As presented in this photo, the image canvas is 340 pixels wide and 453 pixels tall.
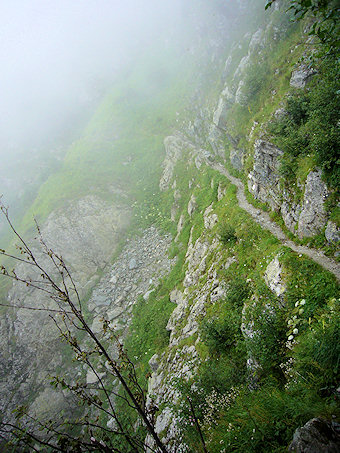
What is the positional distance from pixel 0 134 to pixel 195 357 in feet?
255

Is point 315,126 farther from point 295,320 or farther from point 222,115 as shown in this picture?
point 222,115

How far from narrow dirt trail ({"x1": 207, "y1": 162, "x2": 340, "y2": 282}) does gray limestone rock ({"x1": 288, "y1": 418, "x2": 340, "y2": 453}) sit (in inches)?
288

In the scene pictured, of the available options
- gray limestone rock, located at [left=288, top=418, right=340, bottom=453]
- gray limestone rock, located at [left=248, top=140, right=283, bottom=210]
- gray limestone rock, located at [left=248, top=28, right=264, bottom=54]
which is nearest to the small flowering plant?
gray limestone rock, located at [left=288, top=418, right=340, bottom=453]

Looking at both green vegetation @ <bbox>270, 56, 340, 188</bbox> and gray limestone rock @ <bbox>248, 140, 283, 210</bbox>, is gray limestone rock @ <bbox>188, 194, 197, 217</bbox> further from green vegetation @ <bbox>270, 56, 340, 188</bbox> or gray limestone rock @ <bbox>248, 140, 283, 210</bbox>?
green vegetation @ <bbox>270, 56, 340, 188</bbox>

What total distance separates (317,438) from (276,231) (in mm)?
12858

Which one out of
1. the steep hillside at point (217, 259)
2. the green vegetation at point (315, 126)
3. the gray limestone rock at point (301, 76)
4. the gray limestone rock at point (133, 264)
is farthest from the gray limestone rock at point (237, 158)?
the gray limestone rock at point (133, 264)

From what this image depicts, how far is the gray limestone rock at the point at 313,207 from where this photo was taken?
12648 millimetres

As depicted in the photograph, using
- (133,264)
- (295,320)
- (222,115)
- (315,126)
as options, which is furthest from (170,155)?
(295,320)

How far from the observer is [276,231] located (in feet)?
51.4

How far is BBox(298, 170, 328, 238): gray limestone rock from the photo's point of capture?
12648mm

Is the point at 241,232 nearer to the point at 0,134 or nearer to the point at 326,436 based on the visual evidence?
the point at 326,436

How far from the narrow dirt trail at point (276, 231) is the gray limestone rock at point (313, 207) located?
0.99 m

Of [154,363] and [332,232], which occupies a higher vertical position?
[154,363]

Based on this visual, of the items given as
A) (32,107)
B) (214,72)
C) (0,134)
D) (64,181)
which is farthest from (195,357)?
(32,107)
